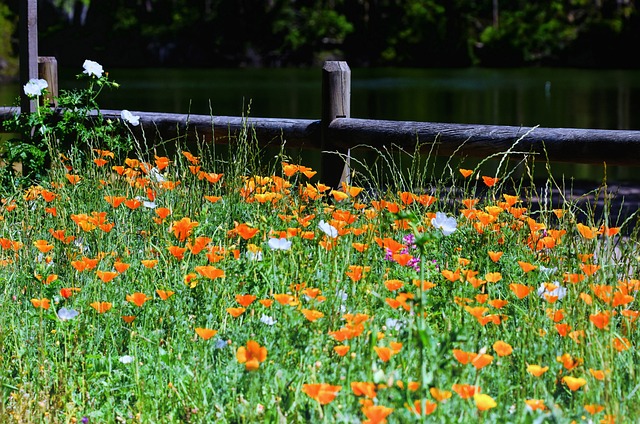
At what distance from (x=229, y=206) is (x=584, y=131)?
2005mm

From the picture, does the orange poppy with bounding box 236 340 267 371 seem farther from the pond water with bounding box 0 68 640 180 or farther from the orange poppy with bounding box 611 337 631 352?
the pond water with bounding box 0 68 640 180

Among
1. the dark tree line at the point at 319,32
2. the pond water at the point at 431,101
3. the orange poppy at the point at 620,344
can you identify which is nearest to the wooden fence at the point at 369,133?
the orange poppy at the point at 620,344

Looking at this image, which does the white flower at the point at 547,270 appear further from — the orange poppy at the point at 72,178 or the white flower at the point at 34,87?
the white flower at the point at 34,87

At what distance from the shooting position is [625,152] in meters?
4.69

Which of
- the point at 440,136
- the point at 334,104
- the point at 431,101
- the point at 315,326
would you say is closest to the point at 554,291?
the point at 315,326

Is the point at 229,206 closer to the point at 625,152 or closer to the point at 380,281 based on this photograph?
the point at 380,281

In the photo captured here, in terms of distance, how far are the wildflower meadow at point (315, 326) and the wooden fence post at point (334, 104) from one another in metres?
1.62

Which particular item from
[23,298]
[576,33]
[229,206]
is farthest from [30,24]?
[576,33]

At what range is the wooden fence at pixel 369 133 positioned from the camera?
4781 millimetres

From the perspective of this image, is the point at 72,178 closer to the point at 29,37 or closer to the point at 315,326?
the point at 315,326

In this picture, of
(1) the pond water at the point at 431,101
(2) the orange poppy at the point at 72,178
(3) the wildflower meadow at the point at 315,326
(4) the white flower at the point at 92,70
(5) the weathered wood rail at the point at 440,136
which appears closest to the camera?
(3) the wildflower meadow at the point at 315,326

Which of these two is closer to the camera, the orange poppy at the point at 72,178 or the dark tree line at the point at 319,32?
the orange poppy at the point at 72,178

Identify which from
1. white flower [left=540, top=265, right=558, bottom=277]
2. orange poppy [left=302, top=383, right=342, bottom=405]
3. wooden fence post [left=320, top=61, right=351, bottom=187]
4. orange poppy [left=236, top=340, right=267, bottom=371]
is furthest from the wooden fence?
orange poppy [left=302, top=383, right=342, bottom=405]

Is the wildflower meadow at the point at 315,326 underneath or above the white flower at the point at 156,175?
underneath
